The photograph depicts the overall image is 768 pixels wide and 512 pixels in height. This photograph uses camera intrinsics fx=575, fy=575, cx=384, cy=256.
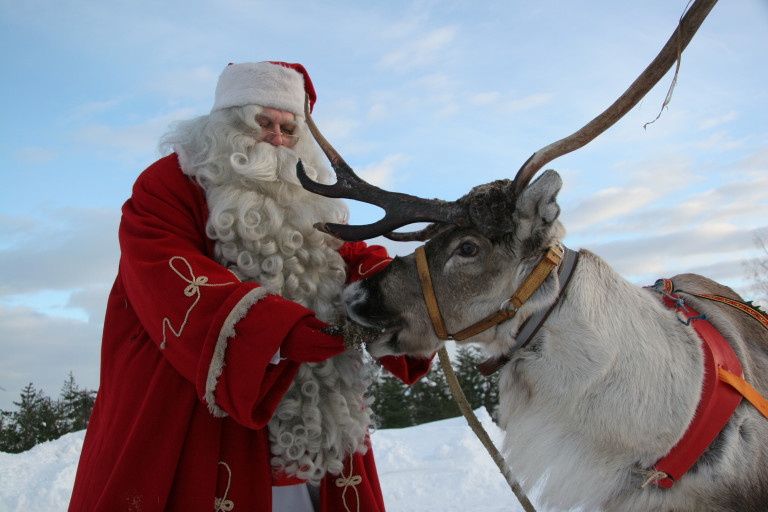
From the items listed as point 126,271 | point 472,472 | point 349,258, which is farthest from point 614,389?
point 472,472

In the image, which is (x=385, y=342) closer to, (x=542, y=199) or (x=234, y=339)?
(x=234, y=339)

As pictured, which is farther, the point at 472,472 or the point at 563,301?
the point at 472,472

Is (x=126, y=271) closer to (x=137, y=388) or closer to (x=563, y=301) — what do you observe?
(x=137, y=388)

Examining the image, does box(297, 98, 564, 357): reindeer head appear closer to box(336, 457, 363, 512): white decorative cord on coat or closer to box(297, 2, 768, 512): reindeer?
box(297, 2, 768, 512): reindeer

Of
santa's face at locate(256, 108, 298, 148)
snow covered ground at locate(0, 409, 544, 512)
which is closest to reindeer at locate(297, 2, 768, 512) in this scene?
santa's face at locate(256, 108, 298, 148)

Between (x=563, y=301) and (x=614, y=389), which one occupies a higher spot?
(x=563, y=301)

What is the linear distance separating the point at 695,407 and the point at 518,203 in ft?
3.52

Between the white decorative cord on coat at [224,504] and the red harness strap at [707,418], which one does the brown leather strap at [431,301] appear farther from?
the white decorative cord on coat at [224,504]

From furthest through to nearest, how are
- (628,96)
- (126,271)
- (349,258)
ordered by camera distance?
(349,258) < (126,271) < (628,96)

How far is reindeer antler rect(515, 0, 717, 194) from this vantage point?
6.95ft

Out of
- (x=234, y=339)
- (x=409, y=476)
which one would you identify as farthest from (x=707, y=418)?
(x=409, y=476)

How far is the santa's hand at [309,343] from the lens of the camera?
2359mm

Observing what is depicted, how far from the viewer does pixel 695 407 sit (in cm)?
228

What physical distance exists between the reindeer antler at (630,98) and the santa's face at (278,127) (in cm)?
150
